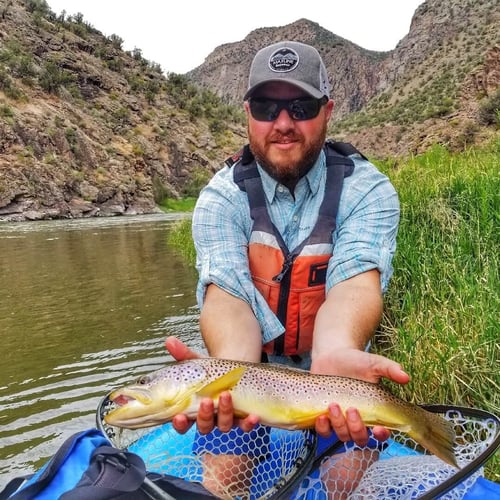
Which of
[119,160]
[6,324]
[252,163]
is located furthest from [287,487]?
[119,160]

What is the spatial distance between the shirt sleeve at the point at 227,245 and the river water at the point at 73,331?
2195mm

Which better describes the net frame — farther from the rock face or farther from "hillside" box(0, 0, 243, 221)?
"hillside" box(0, 0, 243, 221)

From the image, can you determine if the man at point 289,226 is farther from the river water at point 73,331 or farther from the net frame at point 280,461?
the river water at point 73,331

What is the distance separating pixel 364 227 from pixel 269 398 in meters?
1.19

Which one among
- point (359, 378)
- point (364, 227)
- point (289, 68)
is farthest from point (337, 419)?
point (289, 68)

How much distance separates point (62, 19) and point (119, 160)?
25.2 meters

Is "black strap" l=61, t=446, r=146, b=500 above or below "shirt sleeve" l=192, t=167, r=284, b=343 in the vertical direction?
below

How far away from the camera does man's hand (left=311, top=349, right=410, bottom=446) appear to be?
1.90 metres

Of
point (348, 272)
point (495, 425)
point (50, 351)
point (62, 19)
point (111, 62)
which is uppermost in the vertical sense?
point (62, 19)

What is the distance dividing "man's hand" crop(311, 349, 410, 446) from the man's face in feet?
3.63

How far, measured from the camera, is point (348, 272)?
273 cm

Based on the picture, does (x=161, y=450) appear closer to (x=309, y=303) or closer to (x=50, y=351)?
(x=309, y=303)

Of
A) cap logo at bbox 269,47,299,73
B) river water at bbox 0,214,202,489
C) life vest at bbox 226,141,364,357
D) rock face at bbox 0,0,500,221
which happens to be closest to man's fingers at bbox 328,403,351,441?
life vest at bbox 226,141,364,357

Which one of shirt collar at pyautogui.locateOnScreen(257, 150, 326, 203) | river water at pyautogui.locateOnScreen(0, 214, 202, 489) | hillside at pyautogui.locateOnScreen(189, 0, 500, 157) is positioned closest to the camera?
shirt collar at pyautogui.locateOnScreen(257, 150, 326, 203)
